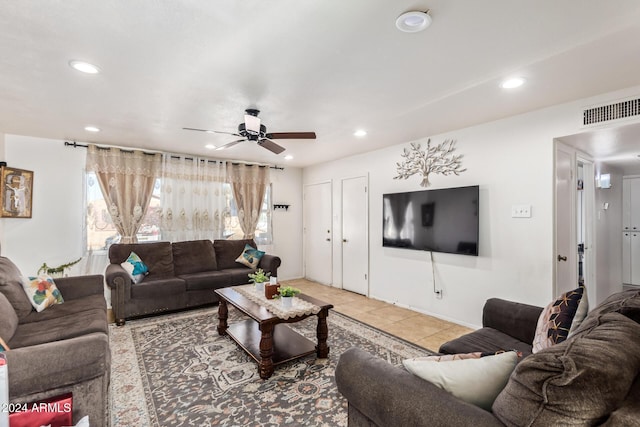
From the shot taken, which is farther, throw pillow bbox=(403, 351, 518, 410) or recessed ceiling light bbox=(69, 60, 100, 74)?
recessed ceiling light bbox=(69, 60, 100, 74)

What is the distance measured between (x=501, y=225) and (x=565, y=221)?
64cm

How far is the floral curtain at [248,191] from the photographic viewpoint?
5590 millimetres

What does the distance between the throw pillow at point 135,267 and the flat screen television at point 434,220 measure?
3.42 metres

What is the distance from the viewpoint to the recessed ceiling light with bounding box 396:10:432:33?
158cm

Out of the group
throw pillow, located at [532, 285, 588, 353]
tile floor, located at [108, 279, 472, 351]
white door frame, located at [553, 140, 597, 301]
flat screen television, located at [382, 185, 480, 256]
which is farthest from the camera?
flat screen television, located at [382, 185, 480, 256]

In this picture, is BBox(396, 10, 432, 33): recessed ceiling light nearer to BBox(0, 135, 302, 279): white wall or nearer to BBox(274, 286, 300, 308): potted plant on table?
BBox(274, 286, 300, 308): potted plant on table

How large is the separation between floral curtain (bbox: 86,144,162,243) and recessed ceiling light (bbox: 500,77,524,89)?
15.6ft

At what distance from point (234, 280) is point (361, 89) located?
3.26 meters

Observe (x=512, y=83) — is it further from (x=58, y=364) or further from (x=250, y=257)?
(x=250, y=257)

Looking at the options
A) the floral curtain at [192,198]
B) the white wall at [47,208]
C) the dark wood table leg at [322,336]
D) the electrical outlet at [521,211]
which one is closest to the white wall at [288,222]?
the floral curtain at [192,198]

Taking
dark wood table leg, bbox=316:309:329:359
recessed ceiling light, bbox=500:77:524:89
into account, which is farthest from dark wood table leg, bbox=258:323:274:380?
recessed ceiling light, bbox=500:77:524:89

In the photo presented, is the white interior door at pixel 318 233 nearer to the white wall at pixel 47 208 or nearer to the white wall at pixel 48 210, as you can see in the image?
the white wall at pixel 48 210

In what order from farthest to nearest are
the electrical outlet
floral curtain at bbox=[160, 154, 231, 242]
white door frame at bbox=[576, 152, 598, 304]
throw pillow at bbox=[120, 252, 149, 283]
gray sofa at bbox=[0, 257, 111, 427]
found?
floral curtain at bbox=[160, 154, 231, 242] → white door frame at bbox=[576, 152, 598, 304] → throw pillow at bbox=[120, 252, 149, 283] → the electrical outlet → gray sofa at bbox=[0, 257, 111, 427]

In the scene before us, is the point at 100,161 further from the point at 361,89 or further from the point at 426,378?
the point at 426,378
